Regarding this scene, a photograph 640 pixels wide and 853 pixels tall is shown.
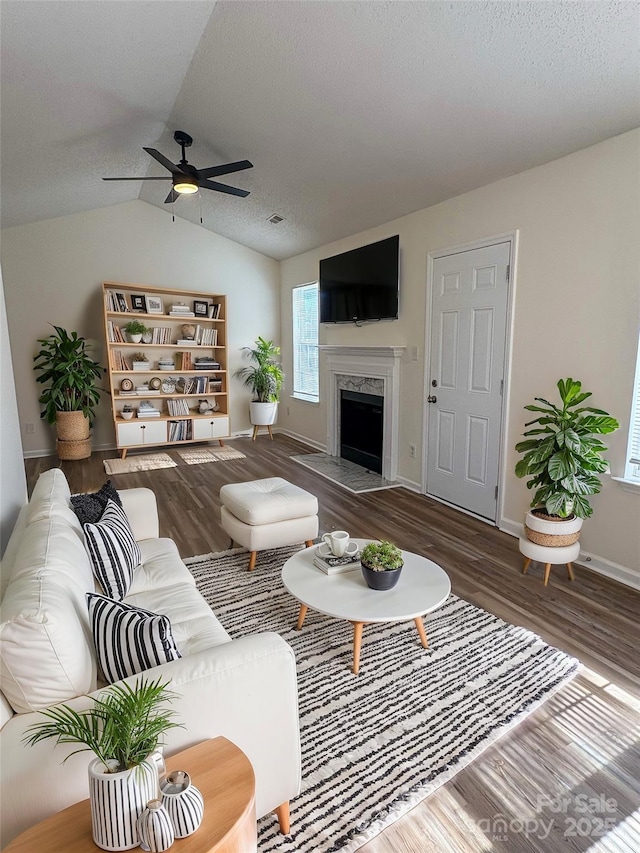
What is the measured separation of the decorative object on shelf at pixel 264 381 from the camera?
6.69 meters

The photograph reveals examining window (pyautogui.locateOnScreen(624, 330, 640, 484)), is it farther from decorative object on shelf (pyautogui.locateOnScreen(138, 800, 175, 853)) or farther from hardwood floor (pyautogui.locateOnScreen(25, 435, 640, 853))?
decorative object on shelf (pyautogui.locateOnScreen(138, 800, 175, 853))

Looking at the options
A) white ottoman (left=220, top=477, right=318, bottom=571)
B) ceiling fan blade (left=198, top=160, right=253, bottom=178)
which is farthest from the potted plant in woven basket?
ceiling fan blade (left=198, top=160, right=253, bottom=178)

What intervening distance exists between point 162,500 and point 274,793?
127 inches

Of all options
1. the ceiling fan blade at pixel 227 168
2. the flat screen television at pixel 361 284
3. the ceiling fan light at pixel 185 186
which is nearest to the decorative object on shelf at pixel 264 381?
the flat screen television at pixel 361 284

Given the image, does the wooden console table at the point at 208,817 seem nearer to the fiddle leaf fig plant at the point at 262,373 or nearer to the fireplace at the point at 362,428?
the fireplace at the point at 362,428

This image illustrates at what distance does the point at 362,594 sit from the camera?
2.04 m

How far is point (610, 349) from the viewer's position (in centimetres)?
278

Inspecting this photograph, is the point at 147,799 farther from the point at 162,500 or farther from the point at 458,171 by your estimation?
the point at 458,171

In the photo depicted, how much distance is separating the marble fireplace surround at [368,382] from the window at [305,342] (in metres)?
0.46

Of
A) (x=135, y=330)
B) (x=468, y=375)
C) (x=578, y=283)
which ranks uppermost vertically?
(x=578, y=283)

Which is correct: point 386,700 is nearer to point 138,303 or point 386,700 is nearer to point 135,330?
point 135,330

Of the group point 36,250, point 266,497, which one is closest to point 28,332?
point 36,250

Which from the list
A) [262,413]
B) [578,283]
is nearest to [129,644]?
[578,283]

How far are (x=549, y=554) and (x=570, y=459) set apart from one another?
57 cm
